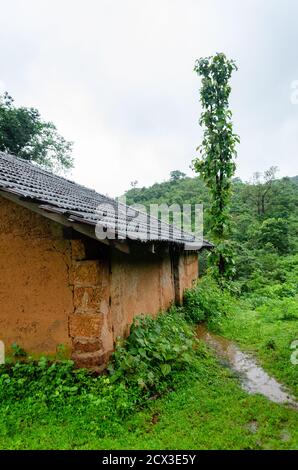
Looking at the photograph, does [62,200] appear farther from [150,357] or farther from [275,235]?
[275,235]

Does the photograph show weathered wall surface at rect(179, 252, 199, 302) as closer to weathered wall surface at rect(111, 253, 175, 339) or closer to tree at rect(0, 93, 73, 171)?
weathered wall surface at rect(111, 253, 175, 339)

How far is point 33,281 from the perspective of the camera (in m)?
4.90

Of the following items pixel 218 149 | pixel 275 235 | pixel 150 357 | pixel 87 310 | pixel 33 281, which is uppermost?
pixel 218 149

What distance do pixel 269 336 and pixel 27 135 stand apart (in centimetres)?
2276

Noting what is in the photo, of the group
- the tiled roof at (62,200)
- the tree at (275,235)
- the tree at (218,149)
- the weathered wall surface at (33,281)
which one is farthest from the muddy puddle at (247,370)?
the tree at (275,235)

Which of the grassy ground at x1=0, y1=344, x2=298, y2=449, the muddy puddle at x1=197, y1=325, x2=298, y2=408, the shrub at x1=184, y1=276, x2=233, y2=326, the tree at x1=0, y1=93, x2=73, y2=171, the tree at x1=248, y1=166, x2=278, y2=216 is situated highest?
the tree at x1=0, y1=93, x2=73, y2=171

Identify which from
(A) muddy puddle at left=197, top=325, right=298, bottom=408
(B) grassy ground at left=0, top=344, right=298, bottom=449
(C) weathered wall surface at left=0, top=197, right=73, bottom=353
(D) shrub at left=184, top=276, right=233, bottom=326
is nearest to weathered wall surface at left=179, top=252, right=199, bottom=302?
(D) shrub at left=184, top=276, right=233, bottom=326

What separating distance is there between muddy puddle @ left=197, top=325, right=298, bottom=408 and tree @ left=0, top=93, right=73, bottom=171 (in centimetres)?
1913

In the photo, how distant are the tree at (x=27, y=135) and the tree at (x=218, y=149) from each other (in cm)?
1371

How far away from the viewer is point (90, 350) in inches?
183

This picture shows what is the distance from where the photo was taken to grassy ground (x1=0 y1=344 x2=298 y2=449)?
11.9 ft

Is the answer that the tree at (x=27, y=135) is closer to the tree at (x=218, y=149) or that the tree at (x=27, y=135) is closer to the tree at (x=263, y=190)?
the tree at (x=218, y=149)

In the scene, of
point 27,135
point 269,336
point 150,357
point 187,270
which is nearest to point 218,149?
point 187,270

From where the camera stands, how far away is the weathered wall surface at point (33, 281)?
15.8 ft
